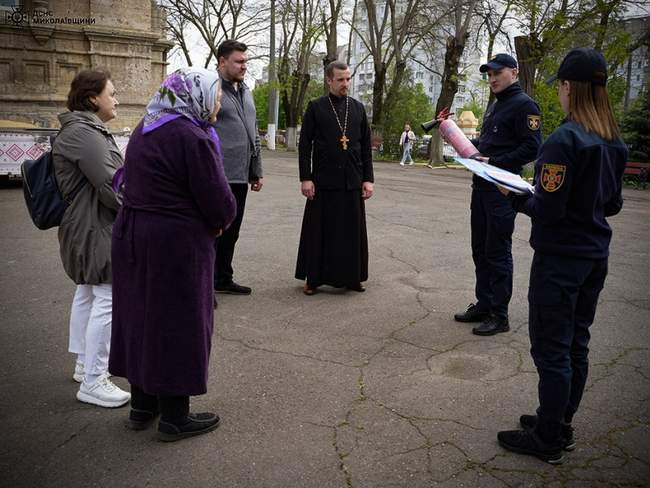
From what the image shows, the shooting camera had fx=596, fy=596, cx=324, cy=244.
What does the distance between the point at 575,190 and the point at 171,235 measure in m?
1.90

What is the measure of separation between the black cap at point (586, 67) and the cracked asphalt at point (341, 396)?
6.15ft

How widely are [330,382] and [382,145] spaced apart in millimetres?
30347

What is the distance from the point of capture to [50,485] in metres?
2.72

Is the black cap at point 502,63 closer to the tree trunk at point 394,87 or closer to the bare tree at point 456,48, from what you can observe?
the bare tree at point 456,48

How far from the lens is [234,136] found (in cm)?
550

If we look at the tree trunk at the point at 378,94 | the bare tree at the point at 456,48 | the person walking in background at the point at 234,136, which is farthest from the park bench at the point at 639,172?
the person walking in background at the point at 234,136

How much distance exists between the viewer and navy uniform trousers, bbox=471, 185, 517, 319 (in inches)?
185

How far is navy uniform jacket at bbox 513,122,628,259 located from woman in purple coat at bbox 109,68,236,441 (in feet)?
4.91

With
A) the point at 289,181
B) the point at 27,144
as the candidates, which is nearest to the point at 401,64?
the point at 289,181

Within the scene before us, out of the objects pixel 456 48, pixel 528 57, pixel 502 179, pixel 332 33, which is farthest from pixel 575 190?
pixel 332 33

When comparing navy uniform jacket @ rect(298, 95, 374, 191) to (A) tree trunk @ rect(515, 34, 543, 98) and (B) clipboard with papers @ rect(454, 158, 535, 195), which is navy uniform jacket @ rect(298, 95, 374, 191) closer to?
(B) clipboard with papers @ rect(454, 158, 535, 195)

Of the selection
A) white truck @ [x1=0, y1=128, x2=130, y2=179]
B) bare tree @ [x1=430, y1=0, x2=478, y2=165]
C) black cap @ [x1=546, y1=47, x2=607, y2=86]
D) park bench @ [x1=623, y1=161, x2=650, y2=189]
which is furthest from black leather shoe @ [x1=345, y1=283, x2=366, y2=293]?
bare tree @ [x1=430, y1=0, x2=478, y2=165]

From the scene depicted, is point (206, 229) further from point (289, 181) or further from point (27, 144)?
point (289, 181)

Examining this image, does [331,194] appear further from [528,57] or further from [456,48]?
[456,48]
